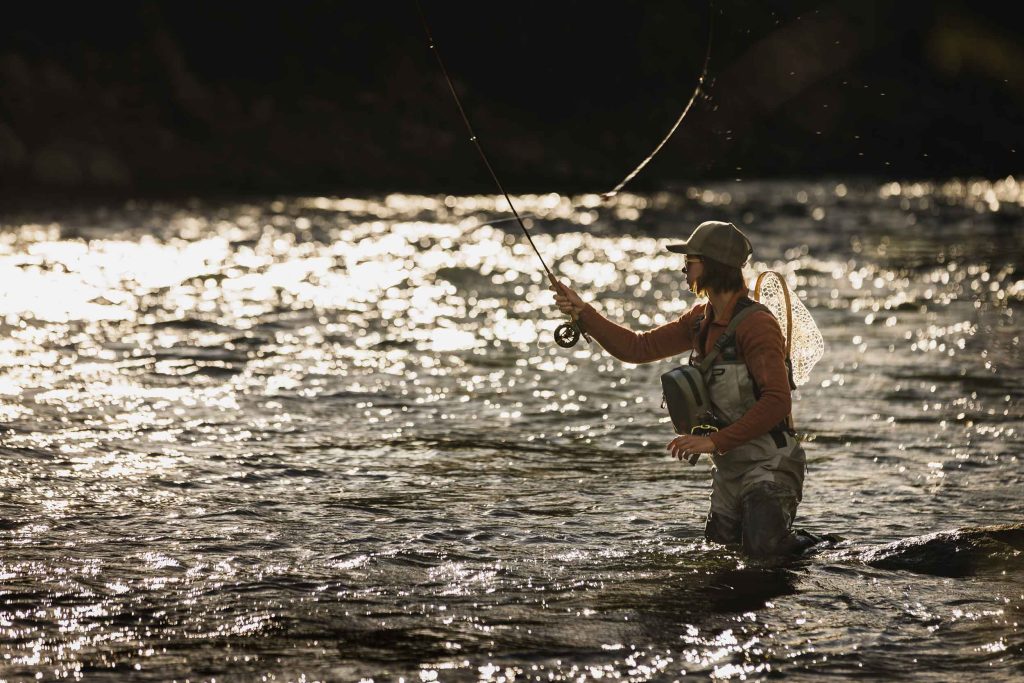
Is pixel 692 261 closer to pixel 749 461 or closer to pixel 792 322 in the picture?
pixel 792 322

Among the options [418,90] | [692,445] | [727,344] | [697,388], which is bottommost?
[692,445]

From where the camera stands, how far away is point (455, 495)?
7.87 metres

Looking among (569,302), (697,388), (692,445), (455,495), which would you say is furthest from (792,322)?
(455,495)

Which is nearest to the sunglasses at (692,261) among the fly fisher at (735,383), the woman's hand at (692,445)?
the fly fisher at (735,383)

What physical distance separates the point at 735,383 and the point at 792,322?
1.50 ft

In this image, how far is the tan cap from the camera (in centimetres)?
598

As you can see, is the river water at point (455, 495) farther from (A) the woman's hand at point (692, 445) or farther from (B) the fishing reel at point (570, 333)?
(B) the fishing reel at point (570, 333)

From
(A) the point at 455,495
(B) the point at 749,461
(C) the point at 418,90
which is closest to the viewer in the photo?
(B) the point at 749,461

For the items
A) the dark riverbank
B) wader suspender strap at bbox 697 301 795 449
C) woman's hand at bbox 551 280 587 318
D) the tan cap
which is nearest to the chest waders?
wader suspender strap at bbox 697 301 795 449

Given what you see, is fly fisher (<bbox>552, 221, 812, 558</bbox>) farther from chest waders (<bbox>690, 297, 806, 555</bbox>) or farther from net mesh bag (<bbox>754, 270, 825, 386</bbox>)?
net mesh bag (<bbox>754, 270, 825, 386</bbox>)

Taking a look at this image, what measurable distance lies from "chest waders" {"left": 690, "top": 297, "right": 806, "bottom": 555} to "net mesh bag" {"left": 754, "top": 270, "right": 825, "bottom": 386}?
0.84 feet

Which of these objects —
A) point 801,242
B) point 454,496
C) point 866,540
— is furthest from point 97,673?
point 801,242

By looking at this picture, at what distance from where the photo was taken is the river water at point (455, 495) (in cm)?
542

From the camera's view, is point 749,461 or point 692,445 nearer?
point 692,445
